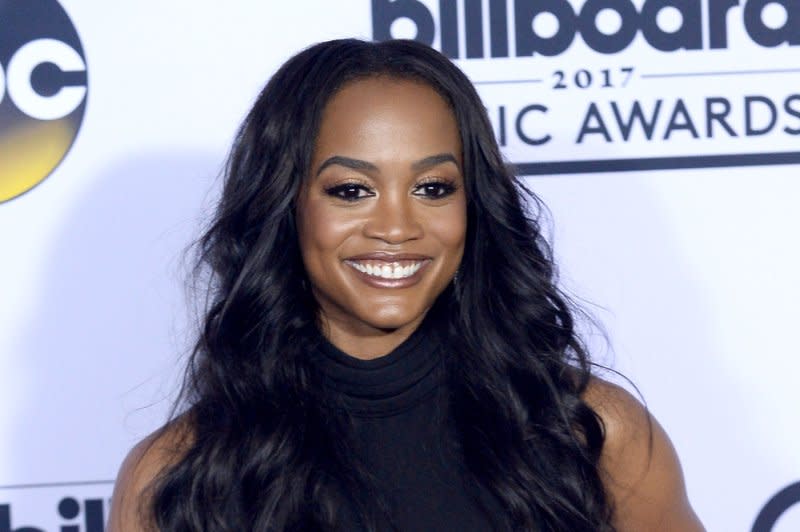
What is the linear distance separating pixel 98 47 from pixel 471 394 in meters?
0.80

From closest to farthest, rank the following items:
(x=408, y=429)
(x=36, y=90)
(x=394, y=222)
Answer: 1. (x=394, y=222)
2. (x=408, y=429)
3. (x=36, y=90)

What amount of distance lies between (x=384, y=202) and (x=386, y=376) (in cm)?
23

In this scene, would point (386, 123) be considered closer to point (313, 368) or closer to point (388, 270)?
point (388, 270)

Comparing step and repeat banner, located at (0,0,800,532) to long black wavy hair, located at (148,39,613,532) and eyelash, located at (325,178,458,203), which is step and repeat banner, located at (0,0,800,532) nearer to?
long black wavy hair, located at (148,39,613,532)

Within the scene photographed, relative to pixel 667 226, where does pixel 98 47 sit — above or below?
above

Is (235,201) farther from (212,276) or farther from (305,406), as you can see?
(305,406)

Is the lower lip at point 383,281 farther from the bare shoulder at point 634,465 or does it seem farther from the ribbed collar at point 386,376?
the bare shoulder at point 634,465

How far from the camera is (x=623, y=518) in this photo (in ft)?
5.12

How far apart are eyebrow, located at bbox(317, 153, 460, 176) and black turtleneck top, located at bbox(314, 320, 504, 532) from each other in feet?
0.75

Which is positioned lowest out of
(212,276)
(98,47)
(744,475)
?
(744,475)

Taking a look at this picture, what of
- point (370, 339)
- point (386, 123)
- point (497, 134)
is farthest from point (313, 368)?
point (497, 134)

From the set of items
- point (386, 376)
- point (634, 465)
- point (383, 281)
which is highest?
point (383, 281)

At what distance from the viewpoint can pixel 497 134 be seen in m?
1.87

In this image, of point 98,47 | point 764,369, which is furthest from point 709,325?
point 98,47
